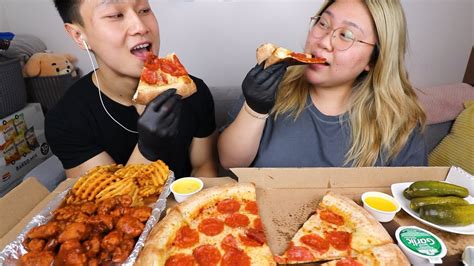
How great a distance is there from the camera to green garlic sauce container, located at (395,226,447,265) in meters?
1.32

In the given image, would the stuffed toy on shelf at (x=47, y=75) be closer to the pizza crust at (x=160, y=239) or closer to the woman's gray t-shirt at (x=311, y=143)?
the woman's gray t-shirt at (x=311, y=143)

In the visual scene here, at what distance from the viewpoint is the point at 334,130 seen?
231cm

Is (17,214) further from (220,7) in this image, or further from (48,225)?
(220,7)

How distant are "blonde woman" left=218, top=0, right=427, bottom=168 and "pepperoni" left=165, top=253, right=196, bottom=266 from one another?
0.89 metres

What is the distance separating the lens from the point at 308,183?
1.85 m

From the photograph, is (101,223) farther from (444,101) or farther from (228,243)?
(444,101)

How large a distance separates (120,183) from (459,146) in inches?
125

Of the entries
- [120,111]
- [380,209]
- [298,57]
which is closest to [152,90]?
[120,111]

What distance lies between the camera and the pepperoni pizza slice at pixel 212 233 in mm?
1429

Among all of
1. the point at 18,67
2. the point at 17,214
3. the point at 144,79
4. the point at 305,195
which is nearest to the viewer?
the point at 17,214

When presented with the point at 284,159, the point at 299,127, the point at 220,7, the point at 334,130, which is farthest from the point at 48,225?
the point at 220,7

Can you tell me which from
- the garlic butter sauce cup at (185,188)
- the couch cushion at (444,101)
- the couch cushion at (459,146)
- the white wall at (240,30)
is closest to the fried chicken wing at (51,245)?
the garlic butter sauce cup at (185,188)

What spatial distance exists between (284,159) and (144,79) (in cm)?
108

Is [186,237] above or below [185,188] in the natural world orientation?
below
